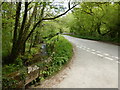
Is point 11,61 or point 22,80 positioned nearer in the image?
point 22,80

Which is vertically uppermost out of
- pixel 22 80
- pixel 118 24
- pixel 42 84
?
pixel 118 24

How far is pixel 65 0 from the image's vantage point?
5.39m

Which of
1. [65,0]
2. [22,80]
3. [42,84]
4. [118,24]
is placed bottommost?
[42,84]

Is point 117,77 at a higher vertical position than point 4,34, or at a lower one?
lower

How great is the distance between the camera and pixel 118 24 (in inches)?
507

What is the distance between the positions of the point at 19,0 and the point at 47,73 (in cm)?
359

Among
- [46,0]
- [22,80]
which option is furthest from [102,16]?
[22,80]

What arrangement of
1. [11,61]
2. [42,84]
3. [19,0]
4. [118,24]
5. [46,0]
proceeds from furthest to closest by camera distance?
1. [118,24]
2. [11,61]
3. [19,0]
4. [46,0]
5. [42,84]

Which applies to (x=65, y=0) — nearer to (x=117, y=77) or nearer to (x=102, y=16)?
(x=117, y=77)

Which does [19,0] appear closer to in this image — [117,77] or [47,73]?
[47,73]

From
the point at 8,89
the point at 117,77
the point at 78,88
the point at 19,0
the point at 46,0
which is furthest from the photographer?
the point at 19,0

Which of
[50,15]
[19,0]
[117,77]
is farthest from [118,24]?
[19,0]

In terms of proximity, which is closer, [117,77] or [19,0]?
[117,77]

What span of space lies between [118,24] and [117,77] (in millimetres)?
10618
